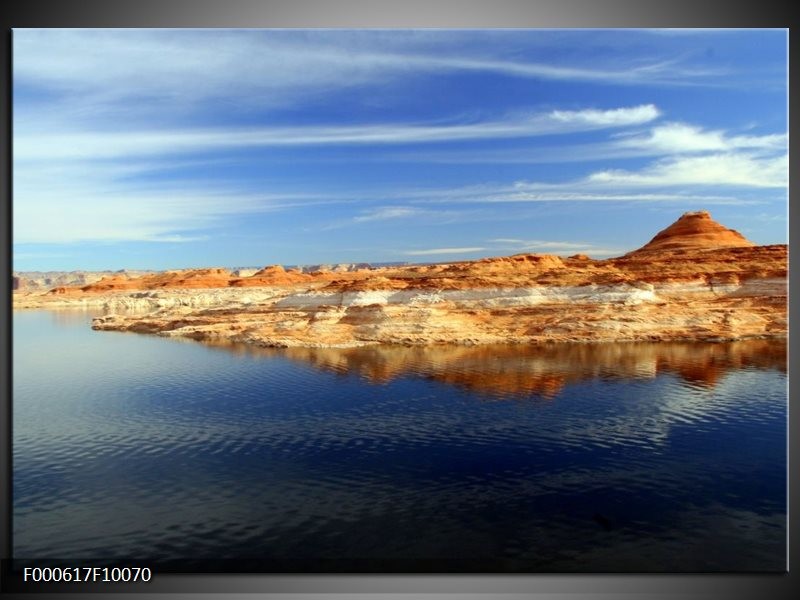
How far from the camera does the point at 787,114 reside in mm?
4961

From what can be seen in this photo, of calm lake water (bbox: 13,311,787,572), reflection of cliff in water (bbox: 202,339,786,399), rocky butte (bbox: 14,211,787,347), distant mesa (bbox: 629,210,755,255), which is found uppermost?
distant mesa (bbox: 629,210,755,255)

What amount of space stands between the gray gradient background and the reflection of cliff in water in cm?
1218

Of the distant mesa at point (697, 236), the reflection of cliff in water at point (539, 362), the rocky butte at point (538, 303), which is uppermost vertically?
the distant mesa at point (697, 236)

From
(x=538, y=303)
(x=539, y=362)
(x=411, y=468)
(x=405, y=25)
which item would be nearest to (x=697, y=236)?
(x=538, y=303)

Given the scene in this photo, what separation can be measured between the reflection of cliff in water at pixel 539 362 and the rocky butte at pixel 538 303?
5.04 ft

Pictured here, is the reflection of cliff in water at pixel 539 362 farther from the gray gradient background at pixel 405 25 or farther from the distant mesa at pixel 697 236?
the gray gradient background at pixel 405 25

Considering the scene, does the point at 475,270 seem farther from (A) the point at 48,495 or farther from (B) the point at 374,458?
(A) the point at 48,495

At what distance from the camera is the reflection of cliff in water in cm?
1938

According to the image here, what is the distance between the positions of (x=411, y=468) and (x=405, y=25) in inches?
329

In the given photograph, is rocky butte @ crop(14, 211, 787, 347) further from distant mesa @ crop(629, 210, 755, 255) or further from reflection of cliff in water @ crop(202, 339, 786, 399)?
reflection of cliff in water @ crop(202, 339, 786, 399)

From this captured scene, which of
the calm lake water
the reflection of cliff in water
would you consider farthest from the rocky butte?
the calm lake water

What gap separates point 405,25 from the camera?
5.01 metres

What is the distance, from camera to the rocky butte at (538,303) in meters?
28.8

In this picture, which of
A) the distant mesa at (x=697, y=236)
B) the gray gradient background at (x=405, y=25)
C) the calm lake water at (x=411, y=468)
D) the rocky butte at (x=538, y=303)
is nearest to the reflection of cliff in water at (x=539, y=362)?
the calm lake water at (x=411, y=468)
